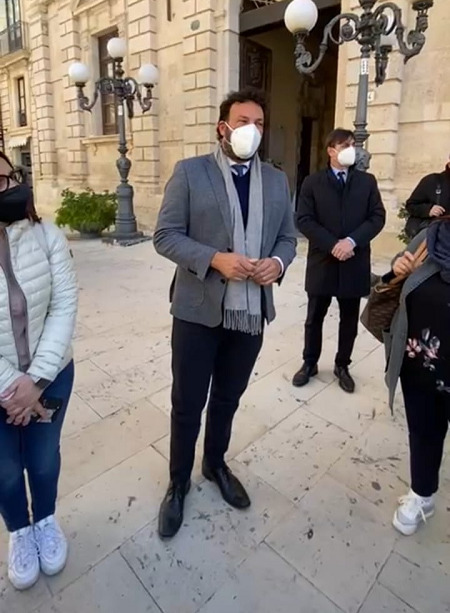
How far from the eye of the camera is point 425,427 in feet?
5.26

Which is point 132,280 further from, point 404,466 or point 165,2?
point 165,2

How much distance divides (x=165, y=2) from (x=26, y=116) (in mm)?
8020

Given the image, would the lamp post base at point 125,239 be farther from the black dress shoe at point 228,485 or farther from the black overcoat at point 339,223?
the black dress shoe at point 228,485

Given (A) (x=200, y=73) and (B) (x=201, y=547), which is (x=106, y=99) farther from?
(B) (x=201, y=547)

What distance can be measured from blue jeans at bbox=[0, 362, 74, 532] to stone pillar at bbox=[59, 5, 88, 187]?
11.2 meters

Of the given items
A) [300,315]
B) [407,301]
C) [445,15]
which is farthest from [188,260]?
[445,15]

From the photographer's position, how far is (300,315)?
4.19 meters

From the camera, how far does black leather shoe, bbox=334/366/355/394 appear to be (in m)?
2.77

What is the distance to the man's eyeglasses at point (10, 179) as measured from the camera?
47.6 inches

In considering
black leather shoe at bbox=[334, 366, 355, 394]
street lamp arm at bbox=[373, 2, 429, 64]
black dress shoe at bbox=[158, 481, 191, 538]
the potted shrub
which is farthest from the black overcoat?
the potted shrub

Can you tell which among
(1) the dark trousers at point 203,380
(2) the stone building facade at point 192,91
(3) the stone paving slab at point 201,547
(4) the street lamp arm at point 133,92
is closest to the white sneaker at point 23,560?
(3) the stone paving slab at point 201,547

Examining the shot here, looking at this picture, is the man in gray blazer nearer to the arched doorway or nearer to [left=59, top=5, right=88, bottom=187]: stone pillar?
the arched doorway

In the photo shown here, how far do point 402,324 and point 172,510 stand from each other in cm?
114

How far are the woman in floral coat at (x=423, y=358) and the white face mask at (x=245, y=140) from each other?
25.3 inches
